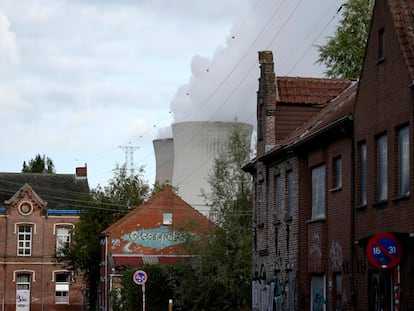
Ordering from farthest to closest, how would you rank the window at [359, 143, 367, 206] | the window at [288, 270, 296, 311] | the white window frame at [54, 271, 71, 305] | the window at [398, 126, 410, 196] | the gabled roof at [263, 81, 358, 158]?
1. the white window frame at [54, 271, 71, 305]
2. the window at [288, 270, 296, 311]
3. the gabled roof at [263, 81, 358, 158]
4. the window at [359, 143, 367, 206]
5. the window at [398, 126, 410, 196]

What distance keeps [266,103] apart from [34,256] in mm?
54571

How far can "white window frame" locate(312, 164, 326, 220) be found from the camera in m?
31.2

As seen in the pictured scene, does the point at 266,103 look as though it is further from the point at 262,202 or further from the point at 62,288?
the point at 62,288

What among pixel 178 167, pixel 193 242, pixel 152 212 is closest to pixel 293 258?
pixel 193 242

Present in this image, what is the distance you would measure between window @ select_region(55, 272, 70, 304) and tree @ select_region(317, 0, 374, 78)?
45720mm

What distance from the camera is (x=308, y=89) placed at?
38.1 m

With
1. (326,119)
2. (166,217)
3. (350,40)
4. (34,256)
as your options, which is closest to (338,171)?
(326,119)

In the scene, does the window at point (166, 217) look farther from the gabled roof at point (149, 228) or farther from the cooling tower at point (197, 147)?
the cooling tower at point (197, 147)

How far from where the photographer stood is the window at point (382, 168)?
25.1 meters

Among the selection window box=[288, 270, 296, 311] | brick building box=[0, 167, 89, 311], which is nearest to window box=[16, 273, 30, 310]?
brick building box=[0, 167, 89, 311]

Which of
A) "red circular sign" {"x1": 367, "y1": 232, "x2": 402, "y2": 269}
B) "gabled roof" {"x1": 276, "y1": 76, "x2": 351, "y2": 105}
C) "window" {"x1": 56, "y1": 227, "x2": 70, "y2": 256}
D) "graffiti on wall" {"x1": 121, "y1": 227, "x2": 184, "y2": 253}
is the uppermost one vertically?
"gabled roof" {"x1": 276, "y1": 76, "x2": 351, "y2": 105}

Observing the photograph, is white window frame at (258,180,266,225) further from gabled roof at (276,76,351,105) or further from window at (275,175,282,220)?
gabled roof at (276,76,351,105)

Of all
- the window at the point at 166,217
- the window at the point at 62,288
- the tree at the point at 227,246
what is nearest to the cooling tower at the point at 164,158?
the window at the point at 166,217

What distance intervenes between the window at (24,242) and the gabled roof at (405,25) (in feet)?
222
